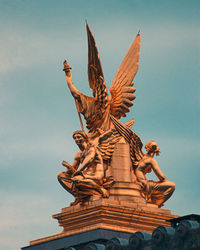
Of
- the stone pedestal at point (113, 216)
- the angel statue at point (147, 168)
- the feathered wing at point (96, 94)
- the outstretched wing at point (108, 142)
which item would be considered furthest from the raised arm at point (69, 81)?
the stone pedestal at point (113, 216)

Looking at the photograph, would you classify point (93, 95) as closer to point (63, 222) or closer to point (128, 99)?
point (128, 99)

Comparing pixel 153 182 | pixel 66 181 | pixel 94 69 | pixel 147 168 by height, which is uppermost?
pixel 94 69

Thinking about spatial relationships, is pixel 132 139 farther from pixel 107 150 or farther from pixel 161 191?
pixel 161 191

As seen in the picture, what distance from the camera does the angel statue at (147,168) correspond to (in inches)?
1191

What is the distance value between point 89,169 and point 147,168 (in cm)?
238

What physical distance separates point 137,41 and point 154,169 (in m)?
5.88

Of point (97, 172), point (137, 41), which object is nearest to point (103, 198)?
point (97, 172)

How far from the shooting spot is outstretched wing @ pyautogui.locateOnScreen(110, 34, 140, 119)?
3177 centimetres

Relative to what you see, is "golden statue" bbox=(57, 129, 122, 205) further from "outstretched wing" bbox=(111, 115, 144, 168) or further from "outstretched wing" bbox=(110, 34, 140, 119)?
"outstretched wing" bbox=(110, 34, 140, 119)

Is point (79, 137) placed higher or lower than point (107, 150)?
higher

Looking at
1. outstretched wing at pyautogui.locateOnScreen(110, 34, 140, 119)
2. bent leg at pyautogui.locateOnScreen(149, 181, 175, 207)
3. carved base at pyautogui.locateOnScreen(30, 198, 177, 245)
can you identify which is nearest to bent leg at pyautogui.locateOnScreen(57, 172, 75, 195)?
carved base at pyautogui.locateOnScreen(30, 198, 177, 245)

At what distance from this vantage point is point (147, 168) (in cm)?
3081

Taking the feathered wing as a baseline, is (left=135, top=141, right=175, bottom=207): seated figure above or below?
below

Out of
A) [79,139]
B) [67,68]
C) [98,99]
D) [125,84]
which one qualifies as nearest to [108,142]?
[79,139]
